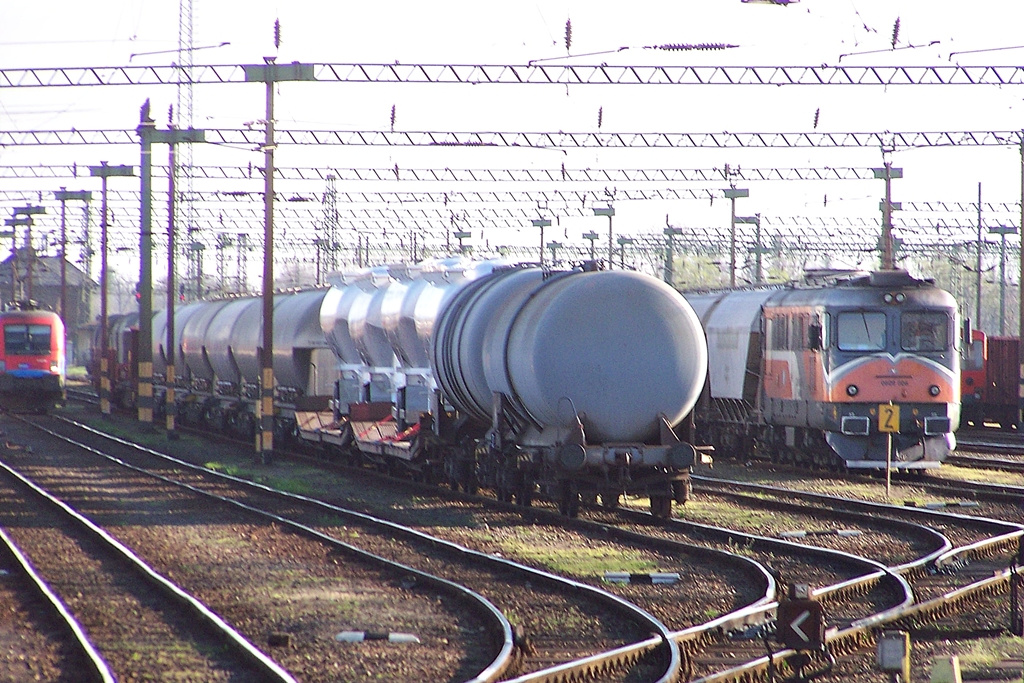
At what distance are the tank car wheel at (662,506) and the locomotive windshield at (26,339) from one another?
32.0 meters

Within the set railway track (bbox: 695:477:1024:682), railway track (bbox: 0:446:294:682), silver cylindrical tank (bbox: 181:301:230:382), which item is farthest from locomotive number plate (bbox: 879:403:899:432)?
silver cylindrical tank (bbox: 181:301:230:382)

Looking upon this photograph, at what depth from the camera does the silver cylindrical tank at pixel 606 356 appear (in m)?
17.4

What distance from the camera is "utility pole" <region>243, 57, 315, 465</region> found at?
28.3 metres

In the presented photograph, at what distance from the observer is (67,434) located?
38062mm

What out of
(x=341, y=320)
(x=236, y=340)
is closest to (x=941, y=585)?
(x=341, y=320)

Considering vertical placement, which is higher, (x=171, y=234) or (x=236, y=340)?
(x=171, y=234)

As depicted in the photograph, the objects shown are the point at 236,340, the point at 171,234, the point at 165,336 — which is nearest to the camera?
the point at 236,340

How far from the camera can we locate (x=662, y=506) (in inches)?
714

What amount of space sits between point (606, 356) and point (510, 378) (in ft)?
4.71

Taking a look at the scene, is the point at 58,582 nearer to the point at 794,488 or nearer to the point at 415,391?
the point at 415,391

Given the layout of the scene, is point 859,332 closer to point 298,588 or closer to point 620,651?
point 298,588

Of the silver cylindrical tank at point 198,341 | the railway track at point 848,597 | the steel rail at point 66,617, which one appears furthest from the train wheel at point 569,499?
the silver cylindrical tank at point 198,341

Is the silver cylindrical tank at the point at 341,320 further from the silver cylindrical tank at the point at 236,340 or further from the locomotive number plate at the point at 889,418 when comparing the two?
the locomotive number plate at the point at 889,418

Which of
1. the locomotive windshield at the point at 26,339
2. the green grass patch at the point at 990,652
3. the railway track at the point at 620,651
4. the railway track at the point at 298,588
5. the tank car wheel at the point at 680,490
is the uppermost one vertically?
the locomotive windshield at the point at 26,339
